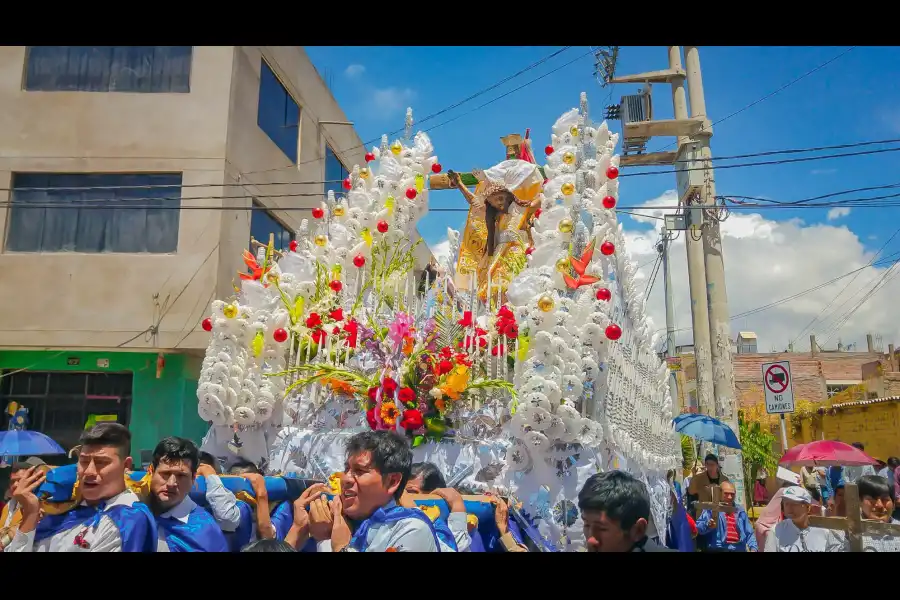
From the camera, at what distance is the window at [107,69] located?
1032 cm

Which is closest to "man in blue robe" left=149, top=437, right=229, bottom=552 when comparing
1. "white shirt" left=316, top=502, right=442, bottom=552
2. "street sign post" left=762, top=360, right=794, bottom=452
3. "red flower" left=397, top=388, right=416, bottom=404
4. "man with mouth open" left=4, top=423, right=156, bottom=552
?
"man with mouth open" left=4, top=423, right=156, bottom=552

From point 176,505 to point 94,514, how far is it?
1.01 feet

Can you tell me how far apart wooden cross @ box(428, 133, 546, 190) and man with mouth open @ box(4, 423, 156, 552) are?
559 cm

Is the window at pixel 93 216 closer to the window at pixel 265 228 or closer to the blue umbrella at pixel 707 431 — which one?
the window at pixel 265 228

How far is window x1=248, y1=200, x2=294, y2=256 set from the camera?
11.6 m

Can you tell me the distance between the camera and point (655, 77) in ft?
38.0

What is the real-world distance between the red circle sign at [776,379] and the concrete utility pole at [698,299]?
4.36 metres

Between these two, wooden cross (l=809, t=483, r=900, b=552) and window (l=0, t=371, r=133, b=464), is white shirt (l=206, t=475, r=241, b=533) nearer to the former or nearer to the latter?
wooden cross (l=809, t=483, r=900, b=552)

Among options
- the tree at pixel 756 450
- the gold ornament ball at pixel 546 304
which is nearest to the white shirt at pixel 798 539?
the gold ornament ball at pixel 546 304

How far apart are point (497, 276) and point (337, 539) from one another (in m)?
4.37

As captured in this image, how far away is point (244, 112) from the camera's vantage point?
11062 millimetres

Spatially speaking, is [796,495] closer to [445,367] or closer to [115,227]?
[445,367]
